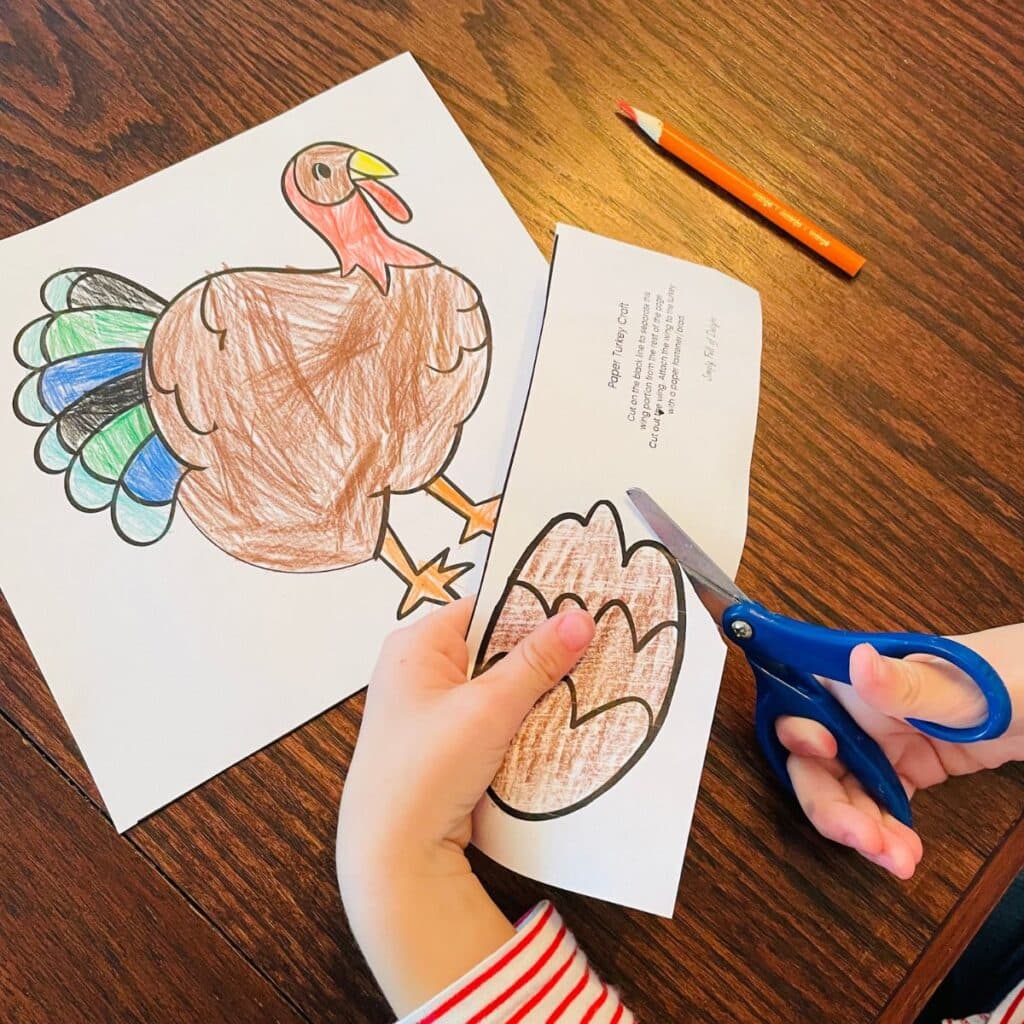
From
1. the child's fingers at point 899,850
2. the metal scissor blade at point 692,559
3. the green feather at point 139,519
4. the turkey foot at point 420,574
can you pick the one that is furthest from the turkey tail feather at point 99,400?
the child's fingers at point 899,850

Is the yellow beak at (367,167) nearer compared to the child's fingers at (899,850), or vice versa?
the child's fingers at (899,850)

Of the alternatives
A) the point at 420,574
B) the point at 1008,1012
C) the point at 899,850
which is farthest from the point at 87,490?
the point at 1008,1012

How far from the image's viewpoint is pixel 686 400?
0.46 m

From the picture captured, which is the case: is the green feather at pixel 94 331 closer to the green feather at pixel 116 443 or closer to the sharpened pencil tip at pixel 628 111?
the green feather at pixel 116 443

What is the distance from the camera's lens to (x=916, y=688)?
1.08 feet

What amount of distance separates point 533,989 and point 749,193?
42 centimetres

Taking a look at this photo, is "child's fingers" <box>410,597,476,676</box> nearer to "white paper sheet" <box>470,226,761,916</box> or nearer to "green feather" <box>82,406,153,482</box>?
"white paper sheet" <box>470,226,761,916</box>

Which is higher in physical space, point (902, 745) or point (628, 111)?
point (628, 111)

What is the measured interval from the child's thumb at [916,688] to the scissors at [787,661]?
0.4 inches

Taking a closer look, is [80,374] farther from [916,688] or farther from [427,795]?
[916,688]

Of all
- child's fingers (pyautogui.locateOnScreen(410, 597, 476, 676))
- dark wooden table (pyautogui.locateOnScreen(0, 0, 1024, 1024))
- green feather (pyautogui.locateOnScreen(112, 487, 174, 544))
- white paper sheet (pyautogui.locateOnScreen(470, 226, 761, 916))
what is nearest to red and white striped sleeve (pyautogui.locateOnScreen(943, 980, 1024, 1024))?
dark wooden table (pyautogui.locateOnScreen(0, 0, 1024, 1024))

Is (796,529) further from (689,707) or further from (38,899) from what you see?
(38,899)

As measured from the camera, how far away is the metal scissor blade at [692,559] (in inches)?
16.0

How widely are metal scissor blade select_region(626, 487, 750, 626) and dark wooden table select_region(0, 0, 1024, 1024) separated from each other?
3cm
